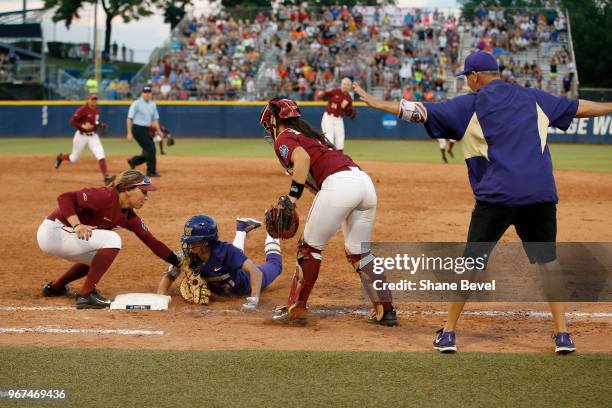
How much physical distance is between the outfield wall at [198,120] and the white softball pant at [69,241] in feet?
79.8

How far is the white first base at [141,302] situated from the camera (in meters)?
7.63

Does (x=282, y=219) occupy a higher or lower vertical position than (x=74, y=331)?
higher

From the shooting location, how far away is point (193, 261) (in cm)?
793

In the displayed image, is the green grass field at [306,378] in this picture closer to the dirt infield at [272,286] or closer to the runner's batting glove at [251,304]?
the dirt infield at [272,286]

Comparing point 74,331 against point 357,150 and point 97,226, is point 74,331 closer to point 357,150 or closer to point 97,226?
point 97,226

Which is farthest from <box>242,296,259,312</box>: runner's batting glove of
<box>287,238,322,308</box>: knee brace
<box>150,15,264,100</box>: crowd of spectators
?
<box>150,15,264,100</box>: crowd of spectators

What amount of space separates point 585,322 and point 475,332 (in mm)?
1085

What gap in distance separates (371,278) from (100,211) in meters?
2.65

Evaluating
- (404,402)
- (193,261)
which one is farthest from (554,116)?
(193,261)

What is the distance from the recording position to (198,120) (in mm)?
33562

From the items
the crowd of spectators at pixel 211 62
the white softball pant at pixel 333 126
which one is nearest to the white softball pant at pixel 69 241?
the white softball pant at pixel 333 126

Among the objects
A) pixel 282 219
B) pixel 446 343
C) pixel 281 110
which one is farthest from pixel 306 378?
pixel 281 110

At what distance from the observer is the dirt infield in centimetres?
644

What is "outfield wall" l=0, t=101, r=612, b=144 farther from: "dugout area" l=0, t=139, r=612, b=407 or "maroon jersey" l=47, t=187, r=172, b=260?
"maroon jersey" l=47, t=187, r=172, b=260
